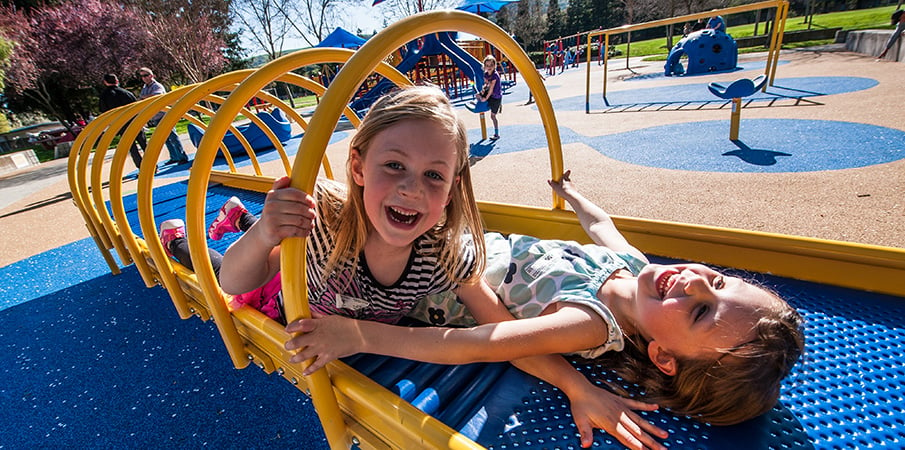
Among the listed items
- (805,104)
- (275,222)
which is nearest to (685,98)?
(805,104)

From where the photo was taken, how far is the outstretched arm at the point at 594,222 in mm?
1885

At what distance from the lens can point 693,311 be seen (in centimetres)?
122

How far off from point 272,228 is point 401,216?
388 millimetres

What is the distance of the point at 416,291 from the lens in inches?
57.8

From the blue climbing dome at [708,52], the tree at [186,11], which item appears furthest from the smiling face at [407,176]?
the tree at [186,11]

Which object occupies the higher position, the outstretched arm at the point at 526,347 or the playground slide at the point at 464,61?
the playground slide at the point at 464,61

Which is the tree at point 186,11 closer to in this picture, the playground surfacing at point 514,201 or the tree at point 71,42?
the tree at point 71,42

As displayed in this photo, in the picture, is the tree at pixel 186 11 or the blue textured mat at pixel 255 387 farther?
the tree at pixel 186 11

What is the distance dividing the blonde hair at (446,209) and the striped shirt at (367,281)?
26 millimetres

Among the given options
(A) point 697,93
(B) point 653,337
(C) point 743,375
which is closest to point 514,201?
(B) point 653,337

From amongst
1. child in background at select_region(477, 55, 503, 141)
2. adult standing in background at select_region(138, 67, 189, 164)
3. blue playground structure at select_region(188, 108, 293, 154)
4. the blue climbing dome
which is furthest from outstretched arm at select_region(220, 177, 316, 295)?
the blue climbing dome

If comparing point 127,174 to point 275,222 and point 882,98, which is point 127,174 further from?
point 882,98

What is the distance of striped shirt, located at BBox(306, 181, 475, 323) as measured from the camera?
1387 millimetres

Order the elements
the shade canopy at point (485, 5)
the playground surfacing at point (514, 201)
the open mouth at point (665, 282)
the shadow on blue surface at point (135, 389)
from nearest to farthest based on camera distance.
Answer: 1. the open mouth at point (665, 282)
2. the playground surfacing at point (514, 201)
3. the shadow on blue surface at point (135, 389)
4. the shade canopy at point (485, 5)
